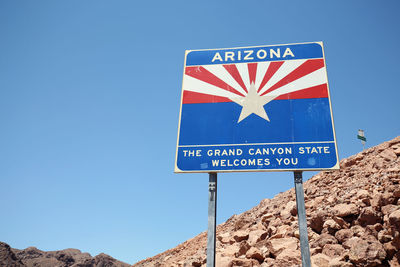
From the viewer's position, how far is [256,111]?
5426 mm

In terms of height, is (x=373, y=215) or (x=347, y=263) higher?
(x=373, y=215)

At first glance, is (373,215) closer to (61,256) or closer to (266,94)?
(266,94)

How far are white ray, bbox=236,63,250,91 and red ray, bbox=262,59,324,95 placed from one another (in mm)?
458

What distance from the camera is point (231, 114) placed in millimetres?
5520

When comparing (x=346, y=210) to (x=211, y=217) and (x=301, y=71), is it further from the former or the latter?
(x=211, y=217)

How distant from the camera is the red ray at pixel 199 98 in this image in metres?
5.71

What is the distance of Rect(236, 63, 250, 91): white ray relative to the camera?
19.0 ft

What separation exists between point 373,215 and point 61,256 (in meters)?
72.7

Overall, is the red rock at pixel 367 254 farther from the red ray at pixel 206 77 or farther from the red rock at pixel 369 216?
the red ray at pixel 206 77

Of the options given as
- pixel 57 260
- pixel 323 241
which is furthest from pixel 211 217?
pixel 57 260

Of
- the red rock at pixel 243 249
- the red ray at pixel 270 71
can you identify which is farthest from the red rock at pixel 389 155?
the red ray at pixel 270 71

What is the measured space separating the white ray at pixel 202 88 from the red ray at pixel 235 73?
31 cm

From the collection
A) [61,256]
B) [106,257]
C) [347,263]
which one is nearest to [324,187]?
[347,263]

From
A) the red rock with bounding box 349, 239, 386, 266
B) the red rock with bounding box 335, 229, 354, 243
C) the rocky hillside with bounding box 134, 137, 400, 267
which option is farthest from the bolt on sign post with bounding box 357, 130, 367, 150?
the red rock with bounding box 349, 239, 386, 266
